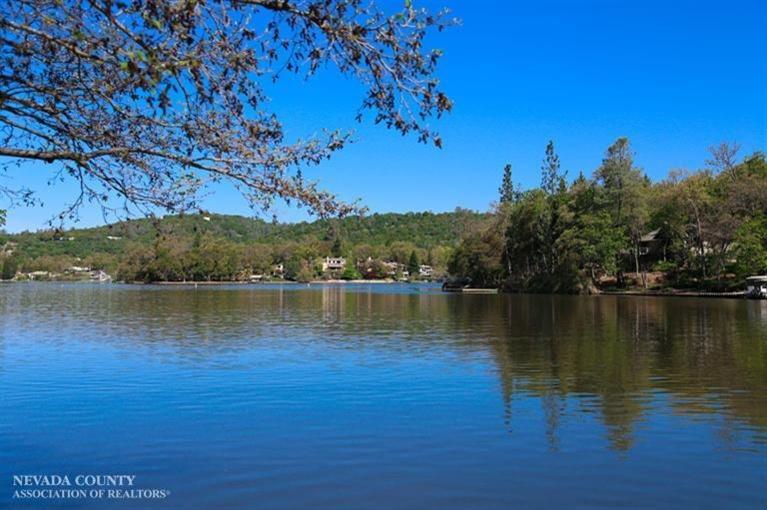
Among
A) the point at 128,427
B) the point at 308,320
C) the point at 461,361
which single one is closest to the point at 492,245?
the point at 308,320

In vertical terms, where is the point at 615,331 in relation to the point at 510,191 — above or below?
below

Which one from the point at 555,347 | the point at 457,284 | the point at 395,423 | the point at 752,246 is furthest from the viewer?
the point at 457,284

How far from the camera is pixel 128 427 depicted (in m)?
11.5

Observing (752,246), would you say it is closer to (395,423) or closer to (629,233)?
(629,233)

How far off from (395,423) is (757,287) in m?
57.5

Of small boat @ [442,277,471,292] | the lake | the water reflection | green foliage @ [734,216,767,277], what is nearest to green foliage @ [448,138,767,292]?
green foliage @ [734,216,767,277]

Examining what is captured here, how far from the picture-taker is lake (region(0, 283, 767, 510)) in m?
8.30

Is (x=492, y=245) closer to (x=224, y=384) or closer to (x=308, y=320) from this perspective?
(x=308, y=320)

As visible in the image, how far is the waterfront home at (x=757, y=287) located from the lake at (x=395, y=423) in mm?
39532

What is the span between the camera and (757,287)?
58938 millimetres

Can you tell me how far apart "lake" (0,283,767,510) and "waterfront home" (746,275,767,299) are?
130ft

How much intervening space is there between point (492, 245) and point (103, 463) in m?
98.1

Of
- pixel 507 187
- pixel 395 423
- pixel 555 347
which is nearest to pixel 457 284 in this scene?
pixel 507 187

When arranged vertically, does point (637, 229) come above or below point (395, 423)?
above
